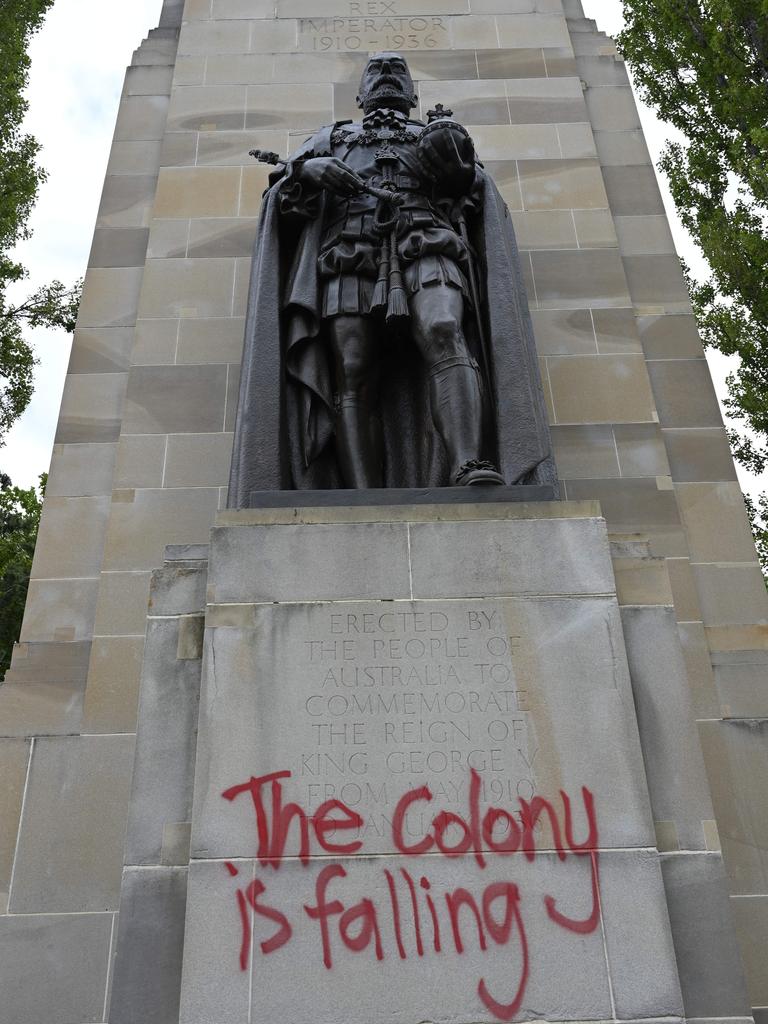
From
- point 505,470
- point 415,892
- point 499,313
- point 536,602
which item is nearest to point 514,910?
point 415,892

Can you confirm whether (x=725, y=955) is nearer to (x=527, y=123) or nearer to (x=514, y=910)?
(x=514, y=910)

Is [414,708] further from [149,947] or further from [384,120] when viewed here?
[384,120]

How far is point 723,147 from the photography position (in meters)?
13.4

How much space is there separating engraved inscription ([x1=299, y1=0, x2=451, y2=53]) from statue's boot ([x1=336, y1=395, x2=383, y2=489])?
7.05m

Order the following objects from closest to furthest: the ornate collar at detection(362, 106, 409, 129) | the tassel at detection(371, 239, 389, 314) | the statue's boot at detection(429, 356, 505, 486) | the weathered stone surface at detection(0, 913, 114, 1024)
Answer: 1. the statue's boot at detection(429, 356, 505, 486)
2. the weathered stone surface at detection(0, 913, 114, 1024)
3. the tassel at detection(371, 239, 389, 314)
4. the ornate collar at detection(362, 106, 409, 129)

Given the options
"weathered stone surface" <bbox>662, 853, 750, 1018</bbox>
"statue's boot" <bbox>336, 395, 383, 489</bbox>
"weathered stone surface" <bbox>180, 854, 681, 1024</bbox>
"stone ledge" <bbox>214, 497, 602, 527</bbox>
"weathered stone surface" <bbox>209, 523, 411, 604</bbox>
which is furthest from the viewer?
"statue's boot" <bbox>336, 395, 383, 489</bbox>

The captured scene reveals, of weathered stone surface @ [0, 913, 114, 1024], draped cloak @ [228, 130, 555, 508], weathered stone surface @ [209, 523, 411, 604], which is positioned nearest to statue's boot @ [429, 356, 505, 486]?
draped cloak @ [228, 130, 555, 508]

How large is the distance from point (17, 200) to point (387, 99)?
7.58 m

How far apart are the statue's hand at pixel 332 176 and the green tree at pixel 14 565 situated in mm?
16805

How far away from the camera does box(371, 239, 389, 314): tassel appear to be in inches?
273

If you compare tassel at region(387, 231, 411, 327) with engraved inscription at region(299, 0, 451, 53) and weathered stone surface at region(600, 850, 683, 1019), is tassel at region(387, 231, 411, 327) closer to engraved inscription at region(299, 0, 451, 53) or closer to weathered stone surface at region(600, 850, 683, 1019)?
weathered stone surface at region(600, 850, 683, 1019)

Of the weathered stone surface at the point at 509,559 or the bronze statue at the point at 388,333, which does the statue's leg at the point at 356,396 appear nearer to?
the bronze statue at the point at 388,333

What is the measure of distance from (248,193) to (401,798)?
308 inches

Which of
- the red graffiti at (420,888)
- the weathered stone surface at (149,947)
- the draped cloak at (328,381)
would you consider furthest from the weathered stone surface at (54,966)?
the draped cloak at (328,381)
